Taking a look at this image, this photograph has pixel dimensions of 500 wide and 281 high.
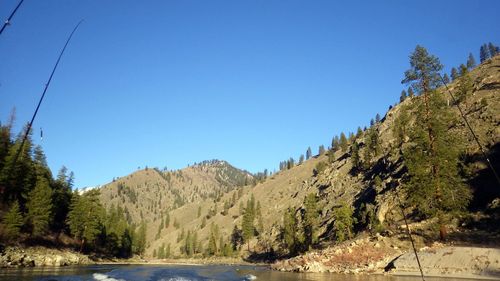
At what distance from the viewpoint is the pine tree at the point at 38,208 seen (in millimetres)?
72625

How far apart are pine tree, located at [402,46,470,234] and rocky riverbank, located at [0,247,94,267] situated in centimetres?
5191

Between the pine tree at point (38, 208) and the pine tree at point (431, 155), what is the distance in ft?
212

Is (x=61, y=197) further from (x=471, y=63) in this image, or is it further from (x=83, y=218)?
(x=471, y=63)

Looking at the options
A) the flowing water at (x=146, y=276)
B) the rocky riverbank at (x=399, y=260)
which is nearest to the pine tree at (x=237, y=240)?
the flowing water at (x=146, y=276)

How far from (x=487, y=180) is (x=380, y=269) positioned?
28667 millimetres

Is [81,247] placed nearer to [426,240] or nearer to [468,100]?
[426,240]

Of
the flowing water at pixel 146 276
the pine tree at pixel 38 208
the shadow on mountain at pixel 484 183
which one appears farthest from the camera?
the pine tree at pixel 38 208

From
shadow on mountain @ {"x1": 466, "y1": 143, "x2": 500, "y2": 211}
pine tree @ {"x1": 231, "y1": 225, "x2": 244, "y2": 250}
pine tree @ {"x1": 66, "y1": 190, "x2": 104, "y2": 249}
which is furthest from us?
pine tree @ {"x1": 231, "y1": 225, "x2": 244, "y2": 250}

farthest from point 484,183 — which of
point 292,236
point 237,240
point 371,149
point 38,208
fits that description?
point 237,240

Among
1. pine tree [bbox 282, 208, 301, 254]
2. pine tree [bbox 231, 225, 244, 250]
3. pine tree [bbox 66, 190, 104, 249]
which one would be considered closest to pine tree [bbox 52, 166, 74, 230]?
pine tree [bbox 66, 190, 104, 249]

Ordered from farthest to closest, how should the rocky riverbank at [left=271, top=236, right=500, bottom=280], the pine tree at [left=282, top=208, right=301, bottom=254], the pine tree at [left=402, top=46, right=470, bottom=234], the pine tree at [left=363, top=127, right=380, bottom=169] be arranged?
1. the pine tree at [left=363, top=127, right=380, bottom=169]
2. the pine tree at [left=282, top=208, right=301, bottom=254]
3. the pine tree at [left=402, top=46, right=470, bottom=234]
4. the rocky riverbank at [left=271, top=236, right=500, bottom=280]

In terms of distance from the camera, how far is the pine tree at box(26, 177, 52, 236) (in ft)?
238

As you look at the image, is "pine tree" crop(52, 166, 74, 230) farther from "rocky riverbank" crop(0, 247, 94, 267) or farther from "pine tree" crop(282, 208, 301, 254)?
"pine tree" crop(282, 208, 301, 254)

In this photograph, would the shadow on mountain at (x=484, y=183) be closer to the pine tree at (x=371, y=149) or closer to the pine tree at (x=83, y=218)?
the pine tree at (x=371, y=149)
